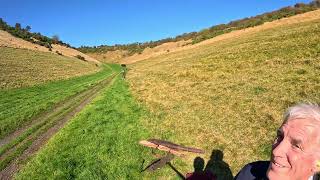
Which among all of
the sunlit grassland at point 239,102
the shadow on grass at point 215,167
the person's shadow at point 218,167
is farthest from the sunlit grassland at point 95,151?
the person's shadow at point 218,167

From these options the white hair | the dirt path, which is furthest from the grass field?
the white hair

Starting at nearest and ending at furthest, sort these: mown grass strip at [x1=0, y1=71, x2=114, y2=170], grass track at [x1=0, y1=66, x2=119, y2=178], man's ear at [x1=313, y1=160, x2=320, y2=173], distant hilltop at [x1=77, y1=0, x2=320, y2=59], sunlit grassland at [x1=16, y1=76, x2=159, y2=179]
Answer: man's ear at [x1=313, y1=160, x2=320, y2=173], sunlit grassland at [x1=16, y1=76, x2=159, y2=179], grass track at [x1=0, y1=66, x2=119, y2=178], mown grass strip at [x1=0, y1=71, x2=114, y2=170], distant hilltop at [x1=77, y1=0, x2=320, y2=59]

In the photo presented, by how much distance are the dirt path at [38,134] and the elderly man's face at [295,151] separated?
478 inches

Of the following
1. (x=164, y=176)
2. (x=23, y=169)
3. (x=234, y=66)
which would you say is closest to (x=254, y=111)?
(x=164, y=176)

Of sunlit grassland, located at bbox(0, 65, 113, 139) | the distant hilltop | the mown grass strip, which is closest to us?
the mown grass strip

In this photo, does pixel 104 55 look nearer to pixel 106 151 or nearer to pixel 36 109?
pixel 36 109

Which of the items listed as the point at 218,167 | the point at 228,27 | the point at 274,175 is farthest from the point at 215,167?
the point at 228,27

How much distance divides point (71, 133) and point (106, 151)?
4589mm

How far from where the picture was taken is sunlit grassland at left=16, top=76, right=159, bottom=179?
12820mm

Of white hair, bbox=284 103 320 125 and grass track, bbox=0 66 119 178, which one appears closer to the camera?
white hair, bbox=284 103 320 125

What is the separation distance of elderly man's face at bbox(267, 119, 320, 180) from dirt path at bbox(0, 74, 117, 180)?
1214 cm

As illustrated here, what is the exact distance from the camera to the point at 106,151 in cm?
1477

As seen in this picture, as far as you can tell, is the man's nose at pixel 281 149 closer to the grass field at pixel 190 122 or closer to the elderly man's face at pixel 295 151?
the elderly man's face at pixel 295 151

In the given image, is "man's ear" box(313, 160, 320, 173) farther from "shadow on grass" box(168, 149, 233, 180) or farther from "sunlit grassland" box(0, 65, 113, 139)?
"sunlit grassland" box(0, 65, 113, 139)
